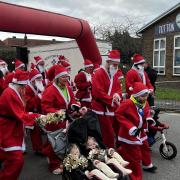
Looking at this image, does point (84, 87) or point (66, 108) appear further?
point (84, 87)

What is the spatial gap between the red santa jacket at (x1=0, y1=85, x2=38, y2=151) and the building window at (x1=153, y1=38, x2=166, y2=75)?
833 inches

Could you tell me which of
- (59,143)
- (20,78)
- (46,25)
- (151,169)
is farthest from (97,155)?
(46,25)

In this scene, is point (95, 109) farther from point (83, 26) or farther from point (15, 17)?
point (83, 26)

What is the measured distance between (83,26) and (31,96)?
5.03 m

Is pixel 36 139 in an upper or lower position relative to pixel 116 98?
lower

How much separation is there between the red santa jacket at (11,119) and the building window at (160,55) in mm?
21153

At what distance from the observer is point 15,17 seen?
905cm

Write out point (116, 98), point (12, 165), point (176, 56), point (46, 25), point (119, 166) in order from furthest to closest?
point (176, 56) < point (46, 25) < point (116, 98) < point (12, 165) < point (119, 166)

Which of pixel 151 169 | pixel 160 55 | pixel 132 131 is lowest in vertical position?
pixel 151 169

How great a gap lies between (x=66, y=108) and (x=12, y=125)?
4.35 feet

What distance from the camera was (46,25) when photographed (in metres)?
10.3

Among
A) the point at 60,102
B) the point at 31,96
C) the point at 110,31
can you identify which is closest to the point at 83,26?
the point at 31,96

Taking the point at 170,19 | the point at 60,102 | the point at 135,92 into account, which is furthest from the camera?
the point at 170,19

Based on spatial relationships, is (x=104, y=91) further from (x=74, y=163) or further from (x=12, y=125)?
(x=74, y=163)
